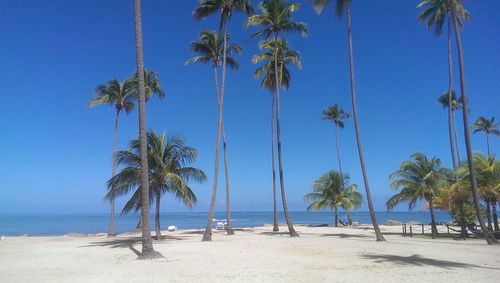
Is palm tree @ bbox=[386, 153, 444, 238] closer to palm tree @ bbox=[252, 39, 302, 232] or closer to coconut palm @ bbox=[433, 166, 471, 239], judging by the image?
coconut palm @ bbox=[433, 166, 471, 239]

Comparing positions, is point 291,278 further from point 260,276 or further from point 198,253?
point 198,253

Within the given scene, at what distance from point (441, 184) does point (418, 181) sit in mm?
1531

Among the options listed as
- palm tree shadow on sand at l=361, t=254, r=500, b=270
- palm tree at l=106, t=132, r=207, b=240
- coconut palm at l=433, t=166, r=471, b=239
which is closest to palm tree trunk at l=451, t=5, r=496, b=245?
coconut palm at l=433, t=166, r=471, b=239

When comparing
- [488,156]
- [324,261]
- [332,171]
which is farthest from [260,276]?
[332,171]

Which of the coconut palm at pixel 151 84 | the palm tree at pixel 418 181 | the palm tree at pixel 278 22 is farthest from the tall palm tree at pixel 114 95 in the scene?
the palm tree at pixel 418 181

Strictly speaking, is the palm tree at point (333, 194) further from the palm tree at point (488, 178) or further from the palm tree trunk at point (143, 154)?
the palm tree trunk at point (143, 154)

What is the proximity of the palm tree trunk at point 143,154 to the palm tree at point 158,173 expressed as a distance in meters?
6.86

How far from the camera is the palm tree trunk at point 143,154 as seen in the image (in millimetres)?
15023

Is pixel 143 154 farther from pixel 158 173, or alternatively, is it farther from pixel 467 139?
pixel 467 139

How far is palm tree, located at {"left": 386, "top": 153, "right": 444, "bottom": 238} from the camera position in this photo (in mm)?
27828

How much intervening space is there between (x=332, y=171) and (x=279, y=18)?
21.4 metres

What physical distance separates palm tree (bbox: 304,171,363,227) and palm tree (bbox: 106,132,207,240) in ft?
68.2

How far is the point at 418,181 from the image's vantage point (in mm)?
28516

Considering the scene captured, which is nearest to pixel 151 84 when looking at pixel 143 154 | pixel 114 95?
pixel 114 95
